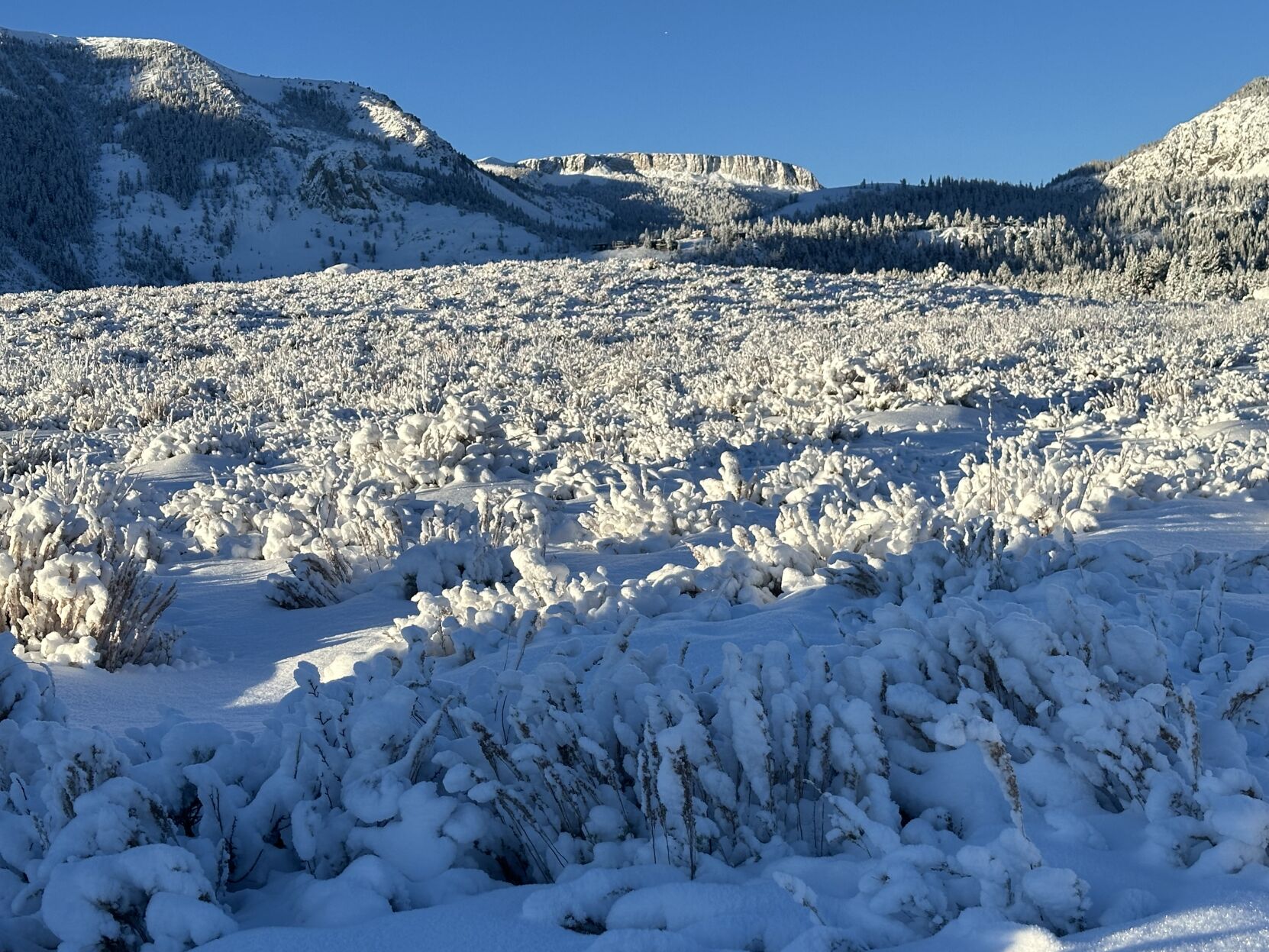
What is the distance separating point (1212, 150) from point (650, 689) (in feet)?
240

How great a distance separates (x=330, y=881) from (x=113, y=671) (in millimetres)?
2090

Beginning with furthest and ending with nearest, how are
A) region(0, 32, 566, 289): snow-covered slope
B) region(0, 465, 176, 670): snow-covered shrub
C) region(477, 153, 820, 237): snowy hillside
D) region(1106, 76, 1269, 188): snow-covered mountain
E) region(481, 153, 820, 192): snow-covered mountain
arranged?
region(481, 153, 820, 192): snow-covered mountain
region(477, 153, 820, 237): snowy hillside
region(1106, 76, 1269, 188): snow-covered mountain
region(0, 32, 566, 289): snow-covered slope
region(0, 465, 176, 670): snow-covered shrub

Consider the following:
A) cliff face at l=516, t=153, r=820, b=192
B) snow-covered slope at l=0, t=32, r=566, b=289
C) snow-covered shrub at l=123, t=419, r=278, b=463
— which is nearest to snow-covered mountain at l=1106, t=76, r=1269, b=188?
snow-covered slope at l=0, t=32, r=566, b=289

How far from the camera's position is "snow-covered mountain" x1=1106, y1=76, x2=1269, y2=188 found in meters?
Result: 56.6

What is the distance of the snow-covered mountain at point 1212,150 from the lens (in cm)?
5656

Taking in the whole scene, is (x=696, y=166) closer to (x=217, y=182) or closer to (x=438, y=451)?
(x=217, y=182)

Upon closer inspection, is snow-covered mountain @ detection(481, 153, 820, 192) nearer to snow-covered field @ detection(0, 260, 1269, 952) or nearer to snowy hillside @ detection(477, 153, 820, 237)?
snowy hillside @ detection(477, 153, 820, 237)

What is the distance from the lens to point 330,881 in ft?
4.41

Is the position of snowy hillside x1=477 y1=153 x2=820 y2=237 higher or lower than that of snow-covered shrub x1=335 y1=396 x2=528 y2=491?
higher

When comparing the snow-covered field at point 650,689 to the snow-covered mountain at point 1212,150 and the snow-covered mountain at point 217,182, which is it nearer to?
the snow-covered mountain at point 217,182

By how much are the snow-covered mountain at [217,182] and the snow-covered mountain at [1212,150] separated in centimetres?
2912

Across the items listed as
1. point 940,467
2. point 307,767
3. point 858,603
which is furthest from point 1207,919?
point 940,467

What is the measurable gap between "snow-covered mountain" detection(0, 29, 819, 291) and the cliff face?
5459cm

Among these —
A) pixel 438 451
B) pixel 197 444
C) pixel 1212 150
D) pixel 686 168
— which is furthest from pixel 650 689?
pixel 686 168
